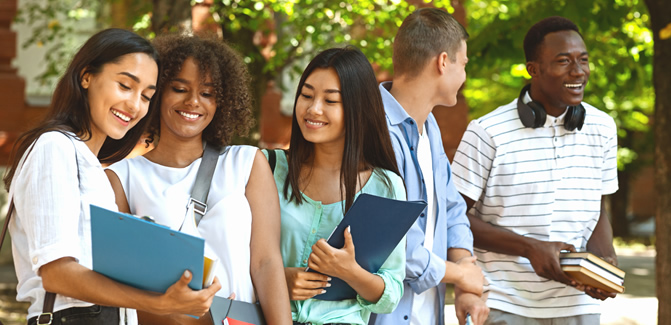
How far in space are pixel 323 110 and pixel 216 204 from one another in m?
0.61

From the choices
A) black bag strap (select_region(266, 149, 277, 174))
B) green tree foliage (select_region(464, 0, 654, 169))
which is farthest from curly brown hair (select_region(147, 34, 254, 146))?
green tree foliage (select_region(464, 0, 654, 169))

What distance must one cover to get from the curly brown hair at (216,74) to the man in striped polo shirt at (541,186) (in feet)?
4.51

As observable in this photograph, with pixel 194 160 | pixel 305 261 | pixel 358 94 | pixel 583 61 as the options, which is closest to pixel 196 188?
pixel 194 160

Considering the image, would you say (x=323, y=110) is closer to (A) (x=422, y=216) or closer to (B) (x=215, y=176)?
(B) (x=215, y=176)

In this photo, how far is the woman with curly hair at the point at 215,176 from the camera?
9.47ft

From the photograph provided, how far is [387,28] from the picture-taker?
8523 mm

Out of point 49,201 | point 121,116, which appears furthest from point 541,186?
point 49,201

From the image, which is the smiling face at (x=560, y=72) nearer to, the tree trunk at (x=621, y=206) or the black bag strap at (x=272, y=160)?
the black bag strap at (x=272, y=160)

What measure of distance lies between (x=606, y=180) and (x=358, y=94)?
1.72m

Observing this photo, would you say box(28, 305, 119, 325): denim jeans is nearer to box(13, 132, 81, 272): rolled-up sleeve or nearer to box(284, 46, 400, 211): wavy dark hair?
box(13, 132, 81, 272): rolled-up sleeve

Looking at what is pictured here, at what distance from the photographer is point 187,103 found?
3.07 meters

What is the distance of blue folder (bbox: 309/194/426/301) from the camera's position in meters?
2.83

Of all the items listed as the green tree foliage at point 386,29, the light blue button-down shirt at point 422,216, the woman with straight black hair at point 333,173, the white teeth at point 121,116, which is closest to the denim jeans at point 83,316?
the white teeth at point 121,116

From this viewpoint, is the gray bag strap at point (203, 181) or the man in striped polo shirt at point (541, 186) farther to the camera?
the man in striped polo shirt at point (541, 186)
